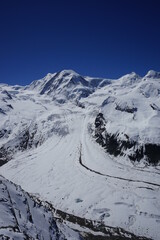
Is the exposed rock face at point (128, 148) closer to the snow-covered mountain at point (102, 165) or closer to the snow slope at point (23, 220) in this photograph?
the snow-covered mountain at point (102, 165)

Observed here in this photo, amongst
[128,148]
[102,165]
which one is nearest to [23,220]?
[102,165]

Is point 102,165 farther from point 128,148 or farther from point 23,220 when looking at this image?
point 23,220

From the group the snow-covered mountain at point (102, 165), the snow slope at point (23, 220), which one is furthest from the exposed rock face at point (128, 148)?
the snow slope at point (23, 220)

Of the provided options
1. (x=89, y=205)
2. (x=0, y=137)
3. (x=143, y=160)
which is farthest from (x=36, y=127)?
(x=89, y=205)

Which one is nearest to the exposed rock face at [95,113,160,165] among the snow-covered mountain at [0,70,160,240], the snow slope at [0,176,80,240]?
the snow-covered mountain at [0,70,160,240]

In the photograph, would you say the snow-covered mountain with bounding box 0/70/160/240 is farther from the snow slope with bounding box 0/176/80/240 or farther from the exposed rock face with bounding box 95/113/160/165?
the snow slope with bounding box 0/176/80/240

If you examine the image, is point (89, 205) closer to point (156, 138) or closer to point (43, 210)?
point (43, 210)

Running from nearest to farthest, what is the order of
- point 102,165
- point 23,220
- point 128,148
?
point 23,220 < point 102,165 < point 128,148

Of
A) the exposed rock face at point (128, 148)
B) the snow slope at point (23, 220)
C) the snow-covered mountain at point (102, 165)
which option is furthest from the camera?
the exposed rock face at point (128, 148)
